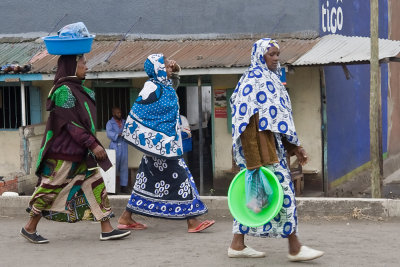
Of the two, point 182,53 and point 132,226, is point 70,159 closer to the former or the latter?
point 132,226

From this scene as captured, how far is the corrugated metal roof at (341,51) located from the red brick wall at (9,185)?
4439mm

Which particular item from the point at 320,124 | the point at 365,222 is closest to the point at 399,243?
the point at 365,222

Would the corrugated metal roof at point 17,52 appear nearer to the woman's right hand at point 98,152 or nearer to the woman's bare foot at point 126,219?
the woman's bare foot at point 126,219

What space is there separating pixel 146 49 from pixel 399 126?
7.64 meters

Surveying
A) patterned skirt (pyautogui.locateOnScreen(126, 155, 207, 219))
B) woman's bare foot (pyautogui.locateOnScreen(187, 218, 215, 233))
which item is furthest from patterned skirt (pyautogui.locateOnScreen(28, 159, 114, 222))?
woman's bare foot (pyautogui.locateOnScreen(187, 218, 215, 233))

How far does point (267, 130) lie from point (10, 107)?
Answer: 351 inches

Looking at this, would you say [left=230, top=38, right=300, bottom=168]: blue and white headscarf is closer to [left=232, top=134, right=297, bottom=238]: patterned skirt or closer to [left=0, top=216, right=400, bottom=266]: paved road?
[left=232, top=134, right=297, bottom=238]: patterned skirt

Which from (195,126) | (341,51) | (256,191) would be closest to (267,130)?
(256,191)

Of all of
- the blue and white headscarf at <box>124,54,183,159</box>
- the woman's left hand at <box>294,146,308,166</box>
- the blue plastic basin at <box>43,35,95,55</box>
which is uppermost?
the blue plastic basin at <box>43,35,95,55</box>

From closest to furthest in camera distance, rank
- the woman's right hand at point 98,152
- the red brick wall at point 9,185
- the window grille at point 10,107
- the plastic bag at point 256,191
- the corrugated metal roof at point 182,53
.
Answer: the plastic bag at point 256,191
the woman's right hand at point 98,152
the corrugated metal roof at point 182,53
the red brick wall at point 9,185
the window grille at point 10,107

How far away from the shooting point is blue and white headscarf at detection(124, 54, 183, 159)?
8758mm

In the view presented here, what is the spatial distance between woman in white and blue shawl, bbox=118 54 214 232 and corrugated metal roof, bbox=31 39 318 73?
3259 mm

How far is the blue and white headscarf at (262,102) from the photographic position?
6.97 metres

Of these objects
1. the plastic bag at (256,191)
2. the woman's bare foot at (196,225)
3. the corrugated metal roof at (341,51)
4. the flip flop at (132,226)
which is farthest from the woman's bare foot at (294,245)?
the corrugated metal roof at (341,51)
